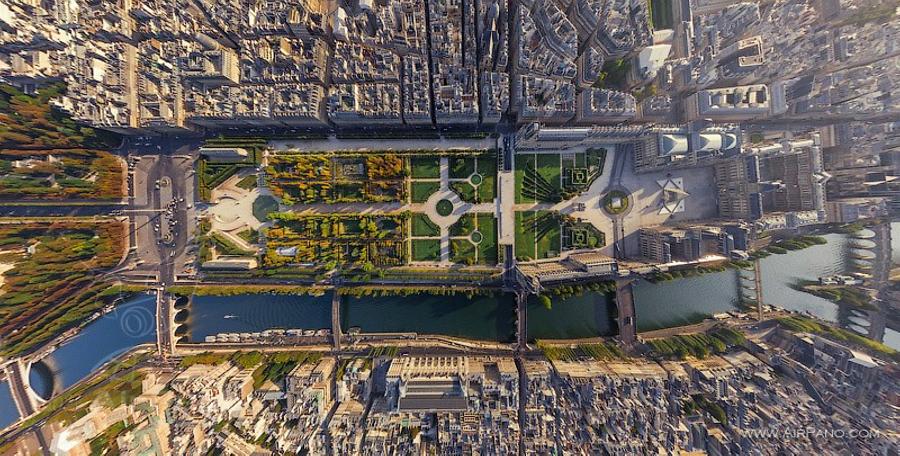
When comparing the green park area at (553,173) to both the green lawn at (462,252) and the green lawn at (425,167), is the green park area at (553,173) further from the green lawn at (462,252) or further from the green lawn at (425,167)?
the green lawn at (425,167)

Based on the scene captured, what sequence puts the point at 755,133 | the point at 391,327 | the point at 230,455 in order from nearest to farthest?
the point at 230,455, the point at 755,133, the point at 391,327

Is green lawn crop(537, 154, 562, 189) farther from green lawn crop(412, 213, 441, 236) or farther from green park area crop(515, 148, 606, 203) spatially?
green lawn crop(412, 213, 441, 236)

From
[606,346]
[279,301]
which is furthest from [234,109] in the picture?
[606,346]

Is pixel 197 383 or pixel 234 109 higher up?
pixel 234 109

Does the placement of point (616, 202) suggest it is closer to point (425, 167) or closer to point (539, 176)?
point (539, 176)

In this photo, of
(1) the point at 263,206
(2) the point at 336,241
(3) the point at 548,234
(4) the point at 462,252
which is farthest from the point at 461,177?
(1) the point at 263,206

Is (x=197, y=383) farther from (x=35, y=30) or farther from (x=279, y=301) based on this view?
(x=35, y=30)
